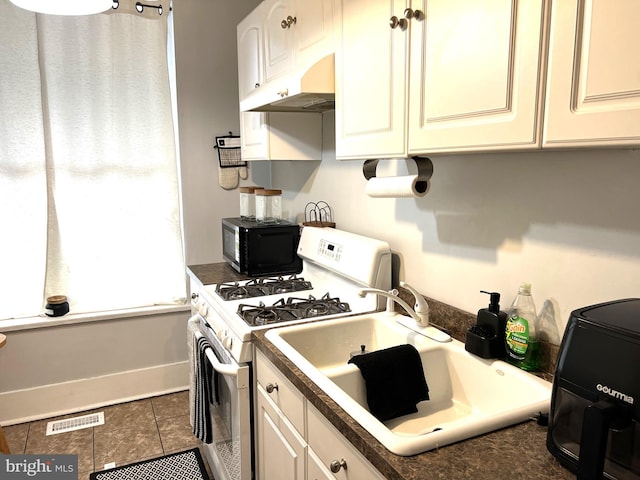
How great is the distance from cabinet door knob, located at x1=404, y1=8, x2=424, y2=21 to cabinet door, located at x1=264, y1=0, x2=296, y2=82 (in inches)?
33.5

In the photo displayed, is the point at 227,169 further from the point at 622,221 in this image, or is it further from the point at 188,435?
the point at 622,221

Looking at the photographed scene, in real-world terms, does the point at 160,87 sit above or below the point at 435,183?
above

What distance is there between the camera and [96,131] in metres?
2.90

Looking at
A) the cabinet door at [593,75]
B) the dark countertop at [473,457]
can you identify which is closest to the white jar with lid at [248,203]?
the dark countertop at [473,457]

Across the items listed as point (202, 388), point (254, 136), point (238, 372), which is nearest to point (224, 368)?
point (238, 372)

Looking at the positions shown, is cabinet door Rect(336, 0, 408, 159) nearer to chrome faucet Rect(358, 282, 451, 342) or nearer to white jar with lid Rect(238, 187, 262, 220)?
chrome faucet Rect(358, 282, 451, 342)

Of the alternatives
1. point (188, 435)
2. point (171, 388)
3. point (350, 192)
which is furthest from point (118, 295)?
point (350, 192)

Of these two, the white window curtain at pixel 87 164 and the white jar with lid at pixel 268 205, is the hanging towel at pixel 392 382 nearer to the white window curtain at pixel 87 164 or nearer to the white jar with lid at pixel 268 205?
the white jar with lid at pixel 268 205

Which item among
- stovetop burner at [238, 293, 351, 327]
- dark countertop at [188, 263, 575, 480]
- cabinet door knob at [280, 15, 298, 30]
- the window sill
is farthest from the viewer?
the window sill

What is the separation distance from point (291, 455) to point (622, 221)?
1146 mm

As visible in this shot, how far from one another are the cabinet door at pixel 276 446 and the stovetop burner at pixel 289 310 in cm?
26

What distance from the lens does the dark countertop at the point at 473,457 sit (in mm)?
925

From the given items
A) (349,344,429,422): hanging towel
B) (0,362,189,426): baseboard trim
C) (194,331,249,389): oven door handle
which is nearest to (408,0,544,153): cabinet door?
(349,344,429,422): hanging towel

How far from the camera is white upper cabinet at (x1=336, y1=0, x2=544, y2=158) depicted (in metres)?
0.99
